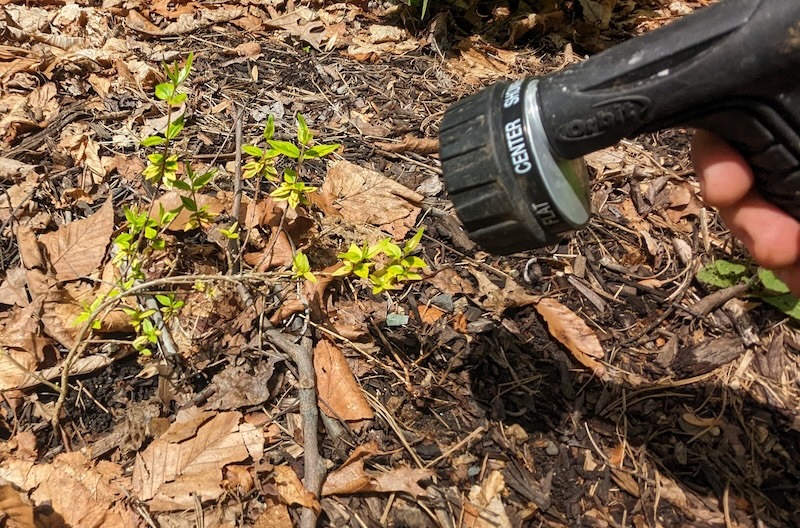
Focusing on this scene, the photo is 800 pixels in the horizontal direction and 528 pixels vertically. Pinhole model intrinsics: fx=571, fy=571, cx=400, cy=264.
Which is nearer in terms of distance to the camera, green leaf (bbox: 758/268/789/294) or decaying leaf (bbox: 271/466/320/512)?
decaying leaf (bbox: 271/466/320/512)

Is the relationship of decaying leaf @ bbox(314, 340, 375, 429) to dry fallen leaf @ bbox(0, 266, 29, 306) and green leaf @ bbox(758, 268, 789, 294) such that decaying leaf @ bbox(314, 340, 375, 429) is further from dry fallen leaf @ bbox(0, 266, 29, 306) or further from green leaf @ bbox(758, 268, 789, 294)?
green leaf @ bbox(758, 268, 789, 294)

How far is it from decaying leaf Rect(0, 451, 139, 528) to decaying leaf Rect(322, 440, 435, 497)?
0.54 m

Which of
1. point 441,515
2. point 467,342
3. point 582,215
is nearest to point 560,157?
point 582,215

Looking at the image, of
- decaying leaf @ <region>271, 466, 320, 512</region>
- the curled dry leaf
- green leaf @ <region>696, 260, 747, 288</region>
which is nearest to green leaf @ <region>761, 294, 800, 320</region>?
green leaf @ <region>696, 260, 747, 288</region>

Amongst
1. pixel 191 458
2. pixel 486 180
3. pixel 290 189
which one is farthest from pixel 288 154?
pixel 191 458

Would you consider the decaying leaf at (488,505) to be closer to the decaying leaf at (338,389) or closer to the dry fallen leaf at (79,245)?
the decaying leaf at (338,389)

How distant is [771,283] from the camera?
81.6 inches

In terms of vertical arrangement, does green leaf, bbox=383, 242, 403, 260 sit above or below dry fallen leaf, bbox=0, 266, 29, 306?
above

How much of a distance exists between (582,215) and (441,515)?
0.90 metres

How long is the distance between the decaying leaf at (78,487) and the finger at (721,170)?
1690 mm

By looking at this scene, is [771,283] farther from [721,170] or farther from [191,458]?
[191,458]

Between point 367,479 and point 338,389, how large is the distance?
0.30 meters

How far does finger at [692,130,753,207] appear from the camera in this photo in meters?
1.32

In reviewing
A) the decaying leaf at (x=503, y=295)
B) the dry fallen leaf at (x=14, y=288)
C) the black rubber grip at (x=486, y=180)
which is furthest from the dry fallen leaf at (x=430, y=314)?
the dry fallen leaf at (x=14, y=288)
